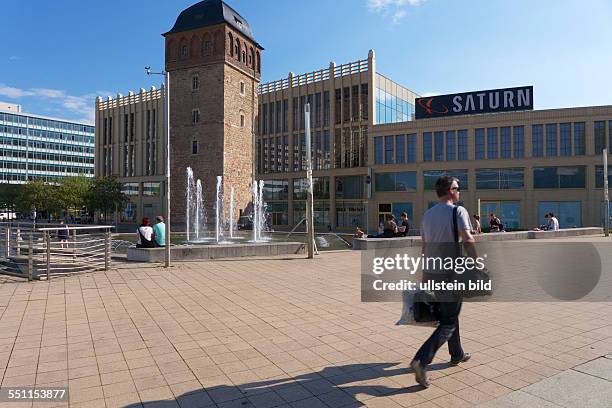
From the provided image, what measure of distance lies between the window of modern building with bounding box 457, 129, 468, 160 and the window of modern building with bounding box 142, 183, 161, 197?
136 feet

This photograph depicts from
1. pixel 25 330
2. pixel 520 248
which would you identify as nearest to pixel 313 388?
pixel 25 330

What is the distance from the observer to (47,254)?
10008 mm

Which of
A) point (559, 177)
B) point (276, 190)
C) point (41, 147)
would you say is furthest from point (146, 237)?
point (41, 147)

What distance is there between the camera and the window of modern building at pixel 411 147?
4609 cm

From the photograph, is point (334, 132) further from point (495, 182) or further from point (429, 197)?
point (495, 182)

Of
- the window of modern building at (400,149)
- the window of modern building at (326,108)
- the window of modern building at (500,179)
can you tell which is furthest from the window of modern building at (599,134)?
the window of modern building at (326,108)

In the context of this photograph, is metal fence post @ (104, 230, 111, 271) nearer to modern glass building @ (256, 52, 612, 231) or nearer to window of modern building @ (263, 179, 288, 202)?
modern glass building @ (256, 52, 612, 231)

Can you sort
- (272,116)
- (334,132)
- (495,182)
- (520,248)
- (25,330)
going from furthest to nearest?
(272,116)
(334,132)
(495,182)
(520,248)
(25,330)

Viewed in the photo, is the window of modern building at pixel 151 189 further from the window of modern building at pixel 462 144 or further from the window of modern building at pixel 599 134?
the window of modern building at pixel 599 134

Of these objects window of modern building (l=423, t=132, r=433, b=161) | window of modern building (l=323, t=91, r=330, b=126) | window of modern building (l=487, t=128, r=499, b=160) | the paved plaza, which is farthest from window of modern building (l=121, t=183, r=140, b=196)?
the paved plaza

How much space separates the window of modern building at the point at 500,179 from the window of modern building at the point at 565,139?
3854 mm

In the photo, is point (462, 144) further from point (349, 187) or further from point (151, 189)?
point (151, 189)

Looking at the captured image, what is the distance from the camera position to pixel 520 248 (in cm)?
1723

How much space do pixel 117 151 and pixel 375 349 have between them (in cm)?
7147
